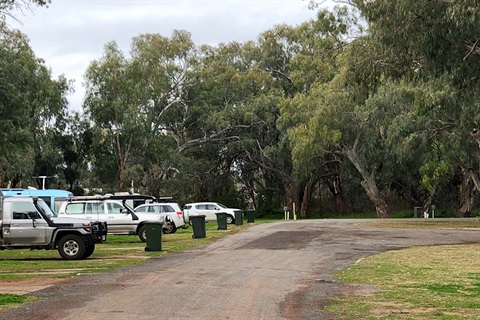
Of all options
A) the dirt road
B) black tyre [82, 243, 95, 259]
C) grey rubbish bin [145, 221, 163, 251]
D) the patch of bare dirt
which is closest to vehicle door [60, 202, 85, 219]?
grey rubbish bin [145, 221, 163, 251]

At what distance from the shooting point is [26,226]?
2145 centimetres

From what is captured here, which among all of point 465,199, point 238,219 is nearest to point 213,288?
point 238,219

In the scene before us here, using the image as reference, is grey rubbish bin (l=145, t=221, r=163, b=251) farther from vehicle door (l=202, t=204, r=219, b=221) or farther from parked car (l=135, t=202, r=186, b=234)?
vehicle door (l=202, t=204, r=219, b=221)

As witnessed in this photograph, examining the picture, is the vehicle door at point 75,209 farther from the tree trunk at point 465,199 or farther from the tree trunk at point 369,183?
the tree trunk at point 465,199

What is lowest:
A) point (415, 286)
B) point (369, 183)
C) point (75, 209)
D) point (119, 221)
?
point (415, 286)

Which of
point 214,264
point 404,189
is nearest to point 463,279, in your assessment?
point 214,264

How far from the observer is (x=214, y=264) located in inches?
Answer: 761

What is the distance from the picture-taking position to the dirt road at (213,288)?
11070 millimetres

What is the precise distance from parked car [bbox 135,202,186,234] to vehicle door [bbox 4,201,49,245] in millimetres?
13573

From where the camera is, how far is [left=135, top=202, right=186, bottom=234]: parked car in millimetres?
35562

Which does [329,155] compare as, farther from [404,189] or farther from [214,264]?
[214,264]

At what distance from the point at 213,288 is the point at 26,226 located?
30.9ft

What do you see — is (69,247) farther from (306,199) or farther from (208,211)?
(306,199)

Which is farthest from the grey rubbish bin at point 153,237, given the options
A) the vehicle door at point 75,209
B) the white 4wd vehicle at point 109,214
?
the vehicle door at point 75,209
